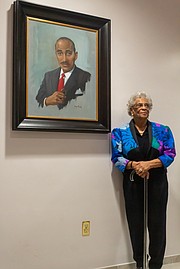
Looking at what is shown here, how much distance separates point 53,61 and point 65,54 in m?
0.13

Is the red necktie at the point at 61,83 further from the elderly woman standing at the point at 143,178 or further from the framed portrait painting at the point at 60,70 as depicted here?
the elderly woman standing at the point at 143,178

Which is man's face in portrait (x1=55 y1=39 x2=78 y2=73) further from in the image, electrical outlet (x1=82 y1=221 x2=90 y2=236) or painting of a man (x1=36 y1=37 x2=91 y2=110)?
electrical outlet (x1=82 y1=221 x2=90 y2=236)

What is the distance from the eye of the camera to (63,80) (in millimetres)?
2822

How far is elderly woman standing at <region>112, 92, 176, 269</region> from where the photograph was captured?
9.48 ft

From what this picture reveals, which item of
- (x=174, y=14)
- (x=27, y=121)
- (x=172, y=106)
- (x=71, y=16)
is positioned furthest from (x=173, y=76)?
(x=27, y=121)

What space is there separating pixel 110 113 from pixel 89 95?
0.26 metres

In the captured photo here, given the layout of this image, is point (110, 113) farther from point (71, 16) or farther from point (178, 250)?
point (178, 250)

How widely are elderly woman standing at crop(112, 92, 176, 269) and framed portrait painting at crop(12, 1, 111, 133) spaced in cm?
23

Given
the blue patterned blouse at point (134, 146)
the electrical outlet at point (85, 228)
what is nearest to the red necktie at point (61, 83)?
the blue patterned blouse at point (134, 146)

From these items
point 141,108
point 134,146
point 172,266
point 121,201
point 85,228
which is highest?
point 141,108

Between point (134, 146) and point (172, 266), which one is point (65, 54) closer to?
point (134, 146)

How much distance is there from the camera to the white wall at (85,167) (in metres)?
2.61

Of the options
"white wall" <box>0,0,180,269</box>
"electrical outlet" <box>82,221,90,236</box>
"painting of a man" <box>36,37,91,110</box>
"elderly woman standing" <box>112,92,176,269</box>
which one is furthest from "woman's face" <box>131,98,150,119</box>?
"electrical outlet" <box>82,221,90,236</box>

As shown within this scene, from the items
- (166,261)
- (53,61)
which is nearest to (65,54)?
(53,61)
